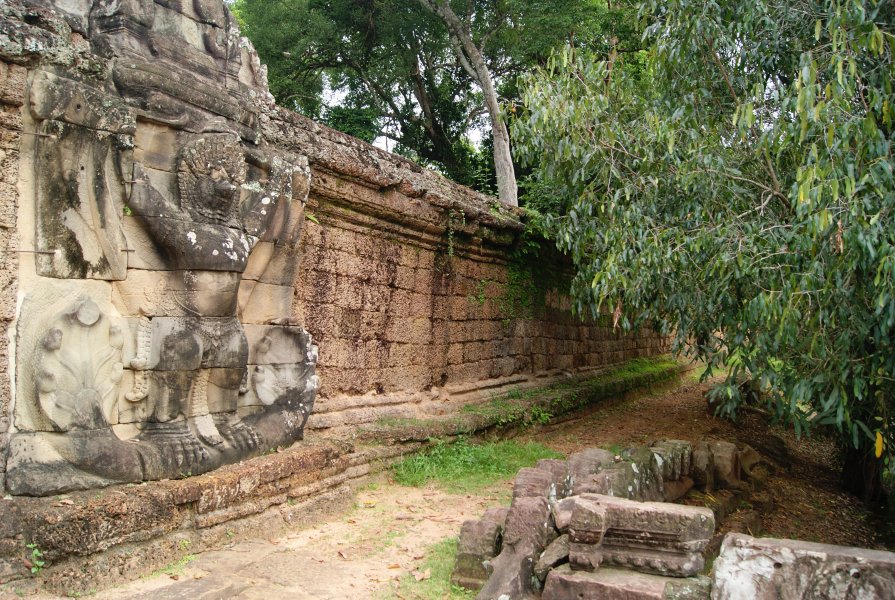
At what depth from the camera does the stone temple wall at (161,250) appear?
3.77 meters

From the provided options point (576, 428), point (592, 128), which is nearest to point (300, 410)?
point (592, 128)

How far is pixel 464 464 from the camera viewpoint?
6785 millimetres

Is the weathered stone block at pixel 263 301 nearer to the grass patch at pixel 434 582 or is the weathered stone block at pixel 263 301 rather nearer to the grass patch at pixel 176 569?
the grass patch at pixel 176 569

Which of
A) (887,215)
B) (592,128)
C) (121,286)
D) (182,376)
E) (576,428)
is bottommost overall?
(576,428)

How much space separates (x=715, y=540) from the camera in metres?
4.61

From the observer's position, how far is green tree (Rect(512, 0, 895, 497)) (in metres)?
3.79

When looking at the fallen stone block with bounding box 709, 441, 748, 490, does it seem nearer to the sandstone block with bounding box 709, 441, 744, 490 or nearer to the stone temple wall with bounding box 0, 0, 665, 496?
the sandstone block with bounding box 709, 441, 744, 490

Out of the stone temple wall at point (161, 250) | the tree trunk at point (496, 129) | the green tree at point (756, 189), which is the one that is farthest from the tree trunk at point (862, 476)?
the tree trunk at point (496, 129)

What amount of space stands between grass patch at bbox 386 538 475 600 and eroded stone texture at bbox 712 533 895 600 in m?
1.53

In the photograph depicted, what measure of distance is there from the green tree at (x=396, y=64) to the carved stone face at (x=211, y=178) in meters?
11.2

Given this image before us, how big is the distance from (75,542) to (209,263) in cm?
180

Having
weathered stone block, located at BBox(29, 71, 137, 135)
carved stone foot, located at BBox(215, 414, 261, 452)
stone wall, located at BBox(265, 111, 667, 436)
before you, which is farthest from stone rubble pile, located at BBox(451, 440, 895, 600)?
weathered stone block, located at BBox(29, 71, 137, 135)

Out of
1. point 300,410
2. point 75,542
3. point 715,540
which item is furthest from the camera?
point 300,410

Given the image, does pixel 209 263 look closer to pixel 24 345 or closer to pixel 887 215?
pixel 24 345
